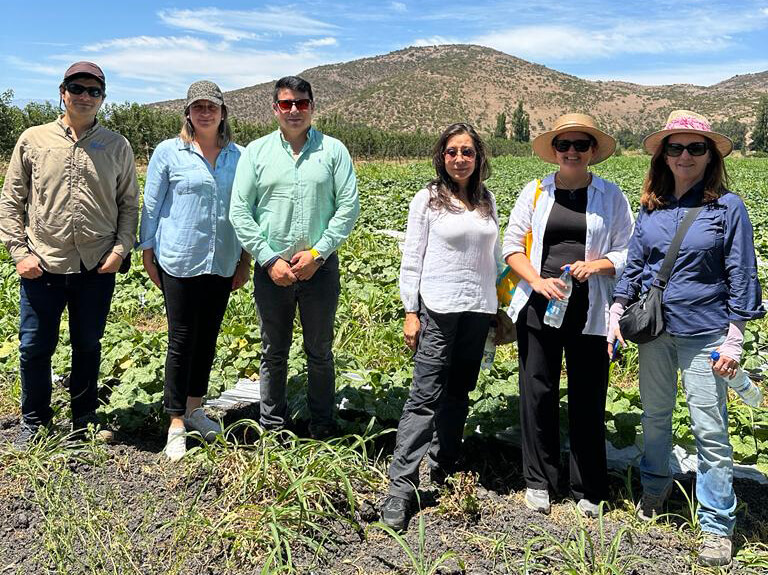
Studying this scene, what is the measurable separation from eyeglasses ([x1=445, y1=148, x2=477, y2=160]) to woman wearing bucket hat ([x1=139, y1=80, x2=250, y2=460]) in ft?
4.08

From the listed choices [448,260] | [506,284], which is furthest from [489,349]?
[448,260]

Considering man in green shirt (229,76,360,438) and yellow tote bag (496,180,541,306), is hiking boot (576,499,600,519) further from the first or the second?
man in green shirt (229,76,360,438)

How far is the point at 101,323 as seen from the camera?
347cm

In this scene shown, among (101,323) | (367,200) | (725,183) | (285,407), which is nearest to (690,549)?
(725,183)

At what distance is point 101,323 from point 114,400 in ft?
2.01

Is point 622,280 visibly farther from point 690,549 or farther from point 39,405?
point 39,405

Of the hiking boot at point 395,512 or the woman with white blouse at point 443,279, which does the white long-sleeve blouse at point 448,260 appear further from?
the hiking boot at point 395,512

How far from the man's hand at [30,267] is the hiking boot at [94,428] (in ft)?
2.93

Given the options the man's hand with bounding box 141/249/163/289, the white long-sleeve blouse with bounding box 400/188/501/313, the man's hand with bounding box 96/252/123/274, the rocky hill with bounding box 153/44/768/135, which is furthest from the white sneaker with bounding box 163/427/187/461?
the rocky hill with bounding box 153/44/768/135

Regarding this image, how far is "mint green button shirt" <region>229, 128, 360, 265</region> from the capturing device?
3.18m

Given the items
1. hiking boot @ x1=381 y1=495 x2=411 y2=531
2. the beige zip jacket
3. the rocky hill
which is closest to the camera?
hiking boot @ x1=381 y1=495 x2=411 y2=531

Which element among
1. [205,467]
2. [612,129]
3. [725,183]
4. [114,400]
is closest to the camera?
[725,183]

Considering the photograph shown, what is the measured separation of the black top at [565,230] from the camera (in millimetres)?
2861

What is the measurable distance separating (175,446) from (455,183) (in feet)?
6.73
